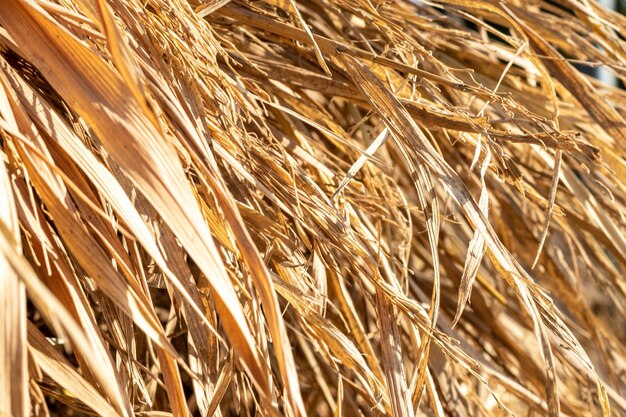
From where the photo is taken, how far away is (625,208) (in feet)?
2.51

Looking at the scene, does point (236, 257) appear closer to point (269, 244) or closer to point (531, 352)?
point (269, 244)

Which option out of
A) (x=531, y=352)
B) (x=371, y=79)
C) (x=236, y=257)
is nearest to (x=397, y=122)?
(x=371, y=79)

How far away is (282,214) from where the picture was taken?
0.52 m

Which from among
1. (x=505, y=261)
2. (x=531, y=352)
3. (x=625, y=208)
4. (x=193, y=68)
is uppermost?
(x=193, y=68)

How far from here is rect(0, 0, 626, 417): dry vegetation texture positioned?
35cm

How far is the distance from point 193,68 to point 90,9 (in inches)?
4.1

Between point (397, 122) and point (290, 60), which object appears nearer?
point (397, 122)

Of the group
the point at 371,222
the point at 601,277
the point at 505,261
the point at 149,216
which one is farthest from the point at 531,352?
the point at 149,216

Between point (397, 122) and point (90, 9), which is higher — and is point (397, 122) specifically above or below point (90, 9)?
below

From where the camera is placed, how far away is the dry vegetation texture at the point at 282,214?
1.13 ft

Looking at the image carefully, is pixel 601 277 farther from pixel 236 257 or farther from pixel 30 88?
pixel 30 88

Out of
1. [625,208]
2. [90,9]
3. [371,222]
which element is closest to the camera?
[90,9]

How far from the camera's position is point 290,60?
0.68 meters

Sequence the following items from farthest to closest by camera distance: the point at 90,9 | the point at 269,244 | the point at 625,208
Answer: the point at 625,208 < the point at 269,244 < the point at 90,9
